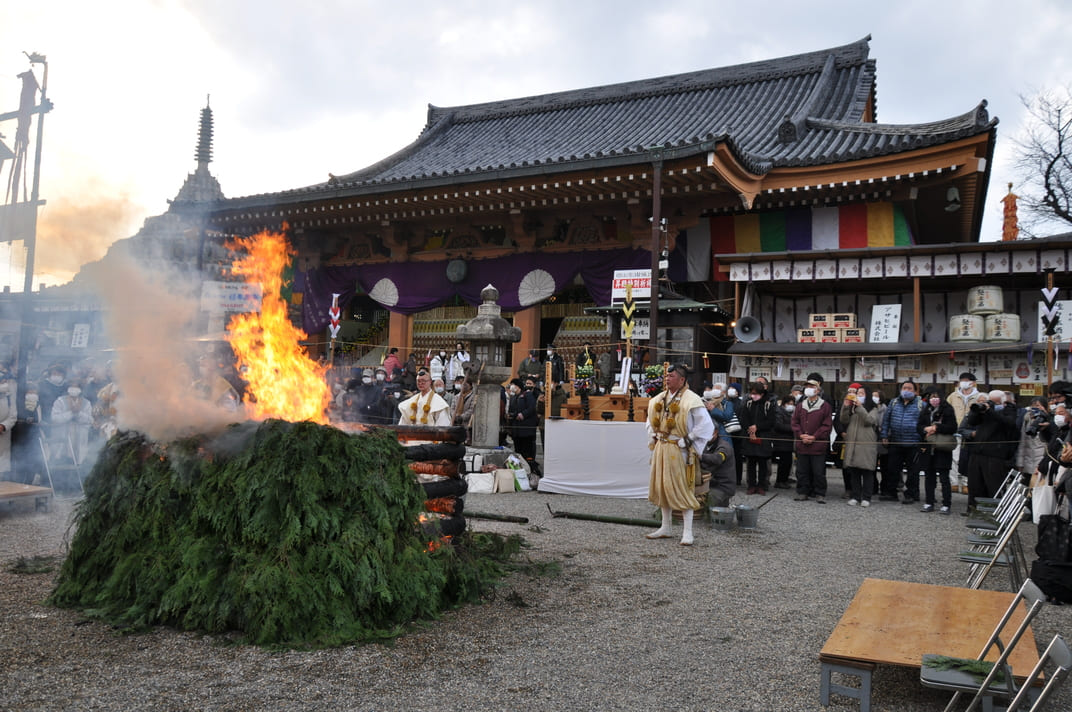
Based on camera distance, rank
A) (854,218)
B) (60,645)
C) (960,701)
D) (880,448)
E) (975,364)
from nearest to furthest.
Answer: (960,701) → (60,645) → (880,448) → (975,364) → (854,218)

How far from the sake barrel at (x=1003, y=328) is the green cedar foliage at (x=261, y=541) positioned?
11.9m

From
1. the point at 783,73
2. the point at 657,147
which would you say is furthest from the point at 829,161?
the point at 783,73

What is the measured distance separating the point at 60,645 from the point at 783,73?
68.1 feet

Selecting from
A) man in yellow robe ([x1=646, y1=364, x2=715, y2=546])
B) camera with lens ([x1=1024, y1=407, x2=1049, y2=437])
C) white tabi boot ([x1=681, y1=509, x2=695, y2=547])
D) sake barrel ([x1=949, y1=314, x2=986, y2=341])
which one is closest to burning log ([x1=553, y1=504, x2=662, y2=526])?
man in yellow robe ([x1=646, y1=364, x2=715, y2=546])

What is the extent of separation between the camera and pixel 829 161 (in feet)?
45.0

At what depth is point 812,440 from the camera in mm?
10016

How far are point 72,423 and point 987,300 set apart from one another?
1451 centimetres

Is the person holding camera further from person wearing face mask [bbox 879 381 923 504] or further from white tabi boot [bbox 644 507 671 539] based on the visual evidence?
Result: white tabi boot [bbox 644 507 671 539]

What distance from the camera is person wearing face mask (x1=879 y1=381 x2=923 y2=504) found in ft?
32.3

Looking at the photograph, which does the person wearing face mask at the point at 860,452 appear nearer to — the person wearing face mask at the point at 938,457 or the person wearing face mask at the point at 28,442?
the person wearing face mask at the point at 938,457

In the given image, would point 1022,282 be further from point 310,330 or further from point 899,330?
point 310,330

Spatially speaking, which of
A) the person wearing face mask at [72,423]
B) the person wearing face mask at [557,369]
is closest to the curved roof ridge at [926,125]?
the person wearing face mask at [557,369]

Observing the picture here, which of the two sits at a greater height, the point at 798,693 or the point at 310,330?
the point at 310,330

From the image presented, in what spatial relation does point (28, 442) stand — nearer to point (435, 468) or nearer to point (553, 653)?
point (435, 468)
